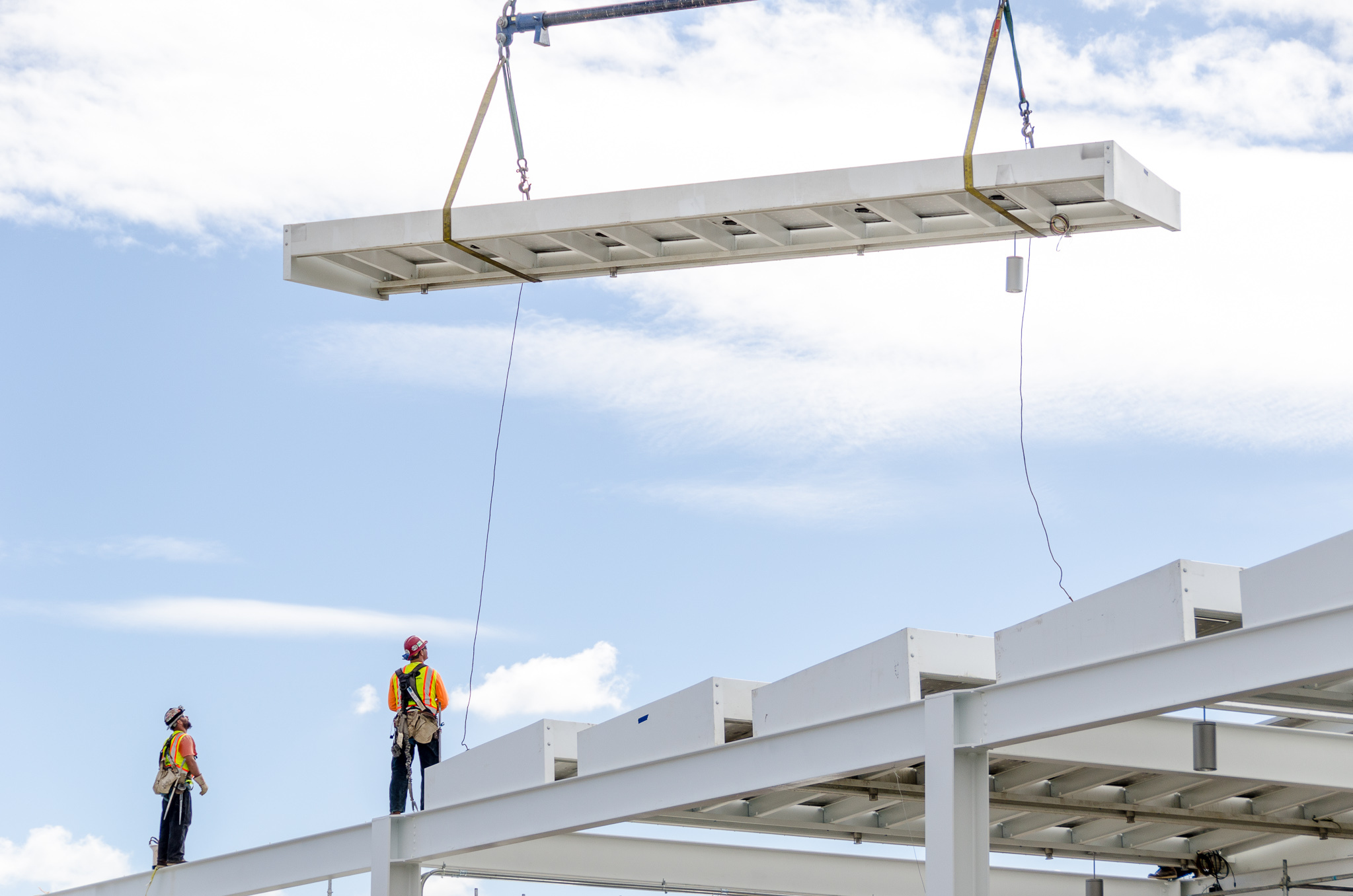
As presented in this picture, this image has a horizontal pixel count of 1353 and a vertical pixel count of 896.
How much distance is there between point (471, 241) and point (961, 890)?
6423 millimetres

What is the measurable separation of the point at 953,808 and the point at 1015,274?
3991 millimetres

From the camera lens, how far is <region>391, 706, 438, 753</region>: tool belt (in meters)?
15.1

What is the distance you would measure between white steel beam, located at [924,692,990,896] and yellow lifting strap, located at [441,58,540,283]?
5.43 meters

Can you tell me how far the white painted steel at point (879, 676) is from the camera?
10812 mm

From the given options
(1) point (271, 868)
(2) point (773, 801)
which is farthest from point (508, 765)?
(1) point (271, 868)

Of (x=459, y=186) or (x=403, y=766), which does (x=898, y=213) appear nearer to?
(x=459, y=186)

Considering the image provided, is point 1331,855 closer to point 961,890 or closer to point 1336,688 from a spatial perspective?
point 1336,688

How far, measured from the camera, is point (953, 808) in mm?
10383

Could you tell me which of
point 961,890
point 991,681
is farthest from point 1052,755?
point 961,890

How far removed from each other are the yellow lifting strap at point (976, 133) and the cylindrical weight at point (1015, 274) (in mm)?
328

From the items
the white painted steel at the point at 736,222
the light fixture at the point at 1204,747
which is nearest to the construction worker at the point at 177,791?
the white painted steel at the point at 736,222

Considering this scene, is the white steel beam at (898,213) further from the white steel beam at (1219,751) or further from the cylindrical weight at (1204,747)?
the cylindrical weight at (1204,747)

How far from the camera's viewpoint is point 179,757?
16.9m

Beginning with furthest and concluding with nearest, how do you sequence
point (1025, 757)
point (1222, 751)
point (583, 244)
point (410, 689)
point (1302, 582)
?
point (410, 689), point (583, 244), point (1222, 751), point (1025, 757), point (1302, 582)
